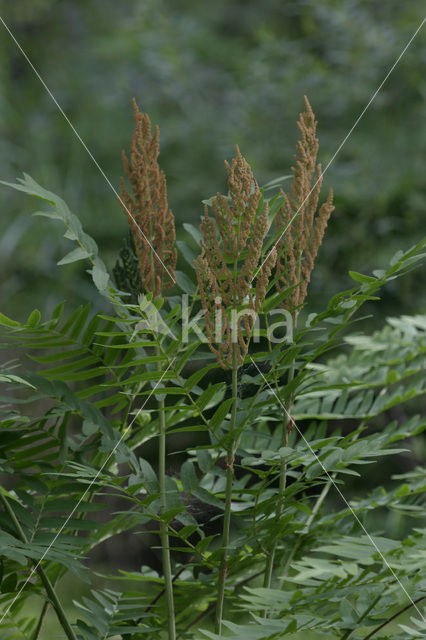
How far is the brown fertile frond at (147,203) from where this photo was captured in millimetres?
444

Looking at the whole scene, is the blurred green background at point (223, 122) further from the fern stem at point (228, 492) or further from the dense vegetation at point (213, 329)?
the fern stem at point (228, 492)

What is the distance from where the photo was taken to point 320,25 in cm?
201

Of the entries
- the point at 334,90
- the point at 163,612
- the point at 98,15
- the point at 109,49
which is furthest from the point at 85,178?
the point at 163,612

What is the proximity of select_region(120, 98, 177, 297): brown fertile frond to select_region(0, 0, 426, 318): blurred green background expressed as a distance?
3.46 ft

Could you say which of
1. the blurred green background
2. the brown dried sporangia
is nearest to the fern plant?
the brown dried sporangia

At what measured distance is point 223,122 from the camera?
197cm

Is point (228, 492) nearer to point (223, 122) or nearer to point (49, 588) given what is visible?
point (49, 588)

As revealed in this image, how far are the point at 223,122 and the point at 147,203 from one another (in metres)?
1.59

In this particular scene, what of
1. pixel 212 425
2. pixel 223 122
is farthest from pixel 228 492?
pixel 223 122

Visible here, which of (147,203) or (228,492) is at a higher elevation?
(147,203)

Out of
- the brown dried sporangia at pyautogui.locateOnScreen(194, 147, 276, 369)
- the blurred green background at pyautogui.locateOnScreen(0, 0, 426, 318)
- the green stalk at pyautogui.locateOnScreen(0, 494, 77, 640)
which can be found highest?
the brown dried sporangia at pyautogui.locateOnScreen(194, 147, 276, 369)

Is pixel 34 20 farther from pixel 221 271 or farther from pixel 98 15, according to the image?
pixel 221 271

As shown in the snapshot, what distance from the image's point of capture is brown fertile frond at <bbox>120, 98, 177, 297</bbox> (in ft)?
1.46

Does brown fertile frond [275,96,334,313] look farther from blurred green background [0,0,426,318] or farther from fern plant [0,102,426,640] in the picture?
blurred green background [0,0,426,318]
